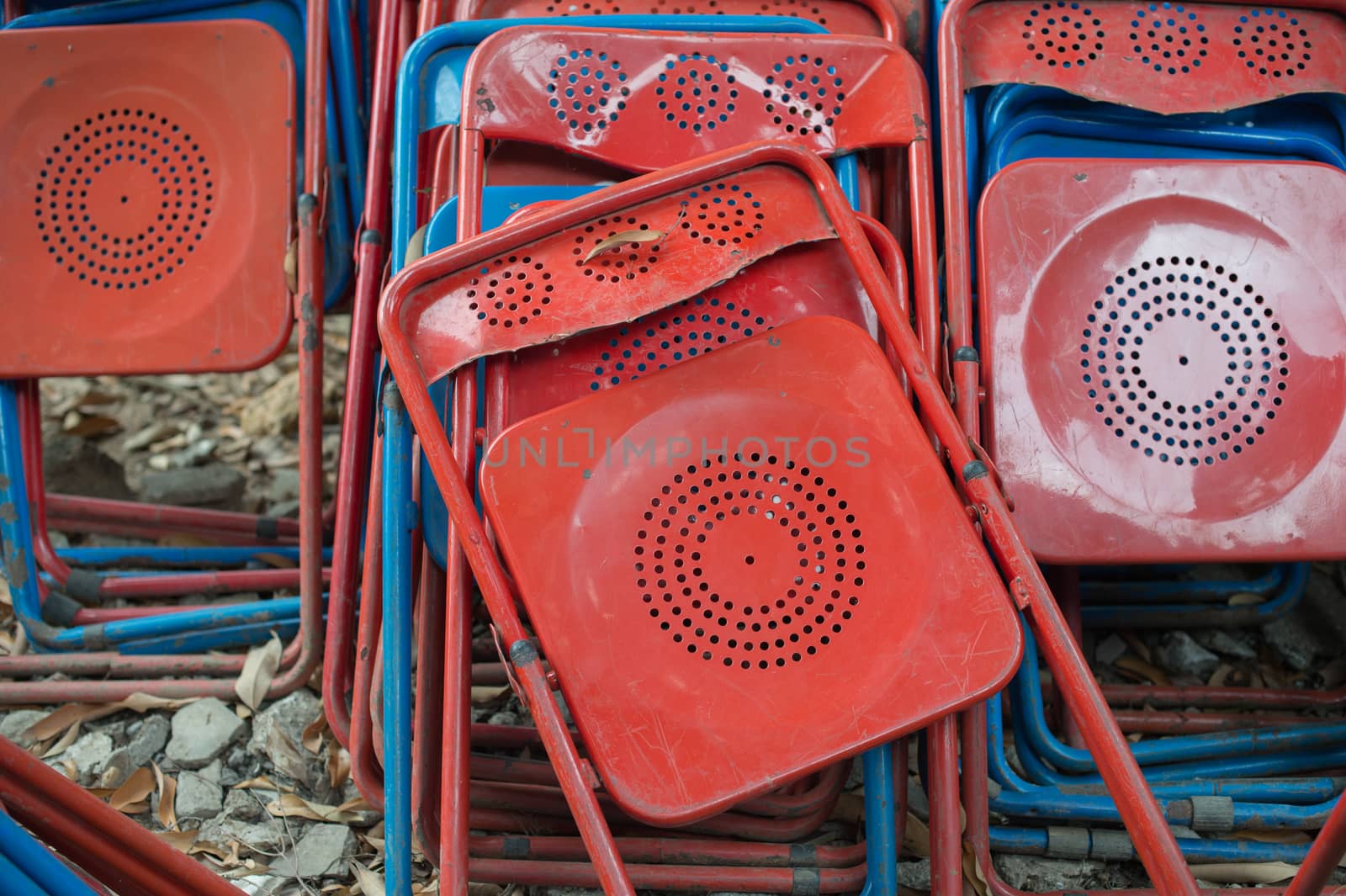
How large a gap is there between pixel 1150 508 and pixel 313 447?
4.91 feet

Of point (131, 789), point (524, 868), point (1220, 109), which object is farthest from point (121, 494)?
point (1220, 109)

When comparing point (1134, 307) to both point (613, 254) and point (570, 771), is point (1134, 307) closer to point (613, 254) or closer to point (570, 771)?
point (613, 254)

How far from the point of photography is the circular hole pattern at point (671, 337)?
5.31 feet

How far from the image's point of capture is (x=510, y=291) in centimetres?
156

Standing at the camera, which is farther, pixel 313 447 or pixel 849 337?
pixel 313 447

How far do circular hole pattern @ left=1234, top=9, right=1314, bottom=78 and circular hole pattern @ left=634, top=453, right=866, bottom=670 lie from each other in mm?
1167

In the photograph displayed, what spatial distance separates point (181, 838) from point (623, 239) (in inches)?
50.0

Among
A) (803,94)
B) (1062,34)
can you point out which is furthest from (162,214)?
(1062,34)

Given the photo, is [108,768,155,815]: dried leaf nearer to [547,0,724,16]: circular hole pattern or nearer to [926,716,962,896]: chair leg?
[926,716,962,896]: chair leg

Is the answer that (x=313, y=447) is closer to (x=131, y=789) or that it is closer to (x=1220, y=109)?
(x=131, y=789)

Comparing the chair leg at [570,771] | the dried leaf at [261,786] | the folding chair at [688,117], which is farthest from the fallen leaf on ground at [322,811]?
the chair leg at [570,771]

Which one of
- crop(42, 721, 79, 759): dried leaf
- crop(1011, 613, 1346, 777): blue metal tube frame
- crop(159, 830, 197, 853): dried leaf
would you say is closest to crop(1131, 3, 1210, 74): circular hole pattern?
crop(1011, 613, 1346, 777): blue metal tube frame

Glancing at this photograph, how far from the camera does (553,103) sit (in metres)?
1.72

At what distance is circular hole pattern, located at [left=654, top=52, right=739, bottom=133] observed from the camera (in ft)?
5.75
